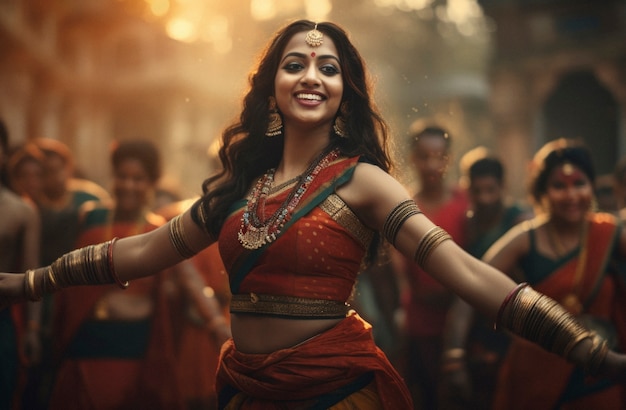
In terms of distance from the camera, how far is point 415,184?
281 inches

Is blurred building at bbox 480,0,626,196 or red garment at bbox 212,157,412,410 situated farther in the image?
blurred building at bbox 480,0,626,196

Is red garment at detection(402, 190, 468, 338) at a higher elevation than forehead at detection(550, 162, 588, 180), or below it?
below

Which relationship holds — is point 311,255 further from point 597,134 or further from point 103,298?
point 597,134

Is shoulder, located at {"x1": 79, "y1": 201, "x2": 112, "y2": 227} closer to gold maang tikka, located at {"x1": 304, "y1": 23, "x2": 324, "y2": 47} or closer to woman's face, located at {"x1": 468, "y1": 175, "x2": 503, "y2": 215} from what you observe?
woman's face, located at {"x1": 468, "y1": 175, "x2": 503, "y2": 215}

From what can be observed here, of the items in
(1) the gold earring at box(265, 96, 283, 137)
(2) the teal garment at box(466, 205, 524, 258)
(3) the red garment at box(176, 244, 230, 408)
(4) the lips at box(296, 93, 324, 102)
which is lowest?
(3) the red garment at box(176, 244, 230, 408)

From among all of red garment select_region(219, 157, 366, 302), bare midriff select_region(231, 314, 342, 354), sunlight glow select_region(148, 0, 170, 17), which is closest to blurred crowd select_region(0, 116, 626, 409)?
red garment select_region(219, 157, 366, 302)

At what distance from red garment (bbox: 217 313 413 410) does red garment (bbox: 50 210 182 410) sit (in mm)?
2386

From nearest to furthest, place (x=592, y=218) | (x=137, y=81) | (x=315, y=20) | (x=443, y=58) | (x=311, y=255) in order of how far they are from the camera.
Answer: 1. (x=311, y=255)
2. (x=315, y=20)
3. (x=592, y=218)
4. (x=137, y=81)
5. (x=443, y=58)

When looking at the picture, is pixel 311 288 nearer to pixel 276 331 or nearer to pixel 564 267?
pixel 276 331

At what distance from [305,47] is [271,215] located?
25.2 inches

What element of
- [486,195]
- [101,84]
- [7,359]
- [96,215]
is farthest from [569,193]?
[101,84]

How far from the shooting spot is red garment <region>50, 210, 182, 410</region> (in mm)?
5020

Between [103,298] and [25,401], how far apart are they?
1309 millimetres

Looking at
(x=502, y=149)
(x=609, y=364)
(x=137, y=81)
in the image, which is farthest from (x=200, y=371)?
(x=137, y=81)
